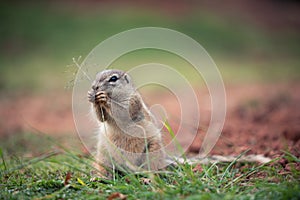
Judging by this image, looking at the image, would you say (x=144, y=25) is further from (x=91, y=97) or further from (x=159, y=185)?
(x=159, y=185)

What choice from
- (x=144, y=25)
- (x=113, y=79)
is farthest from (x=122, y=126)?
(x=144, y=25)

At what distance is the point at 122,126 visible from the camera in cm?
385

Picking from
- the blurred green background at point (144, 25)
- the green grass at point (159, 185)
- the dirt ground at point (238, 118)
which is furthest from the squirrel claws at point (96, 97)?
the blurred green background at point (144, 25)

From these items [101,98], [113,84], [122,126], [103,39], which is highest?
[103,39]

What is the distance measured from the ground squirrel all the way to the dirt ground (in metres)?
1.00

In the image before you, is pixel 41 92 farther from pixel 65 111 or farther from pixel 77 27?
pixel 77 27

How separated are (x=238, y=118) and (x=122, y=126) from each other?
3.63 m

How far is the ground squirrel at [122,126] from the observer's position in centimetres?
377

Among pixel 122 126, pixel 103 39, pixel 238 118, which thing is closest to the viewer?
pixel 122 126

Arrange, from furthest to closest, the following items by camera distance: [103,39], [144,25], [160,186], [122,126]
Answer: [144,25] < [103,39] < [122,126] < [160,186]

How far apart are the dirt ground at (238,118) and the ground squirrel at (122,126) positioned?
3.29ft

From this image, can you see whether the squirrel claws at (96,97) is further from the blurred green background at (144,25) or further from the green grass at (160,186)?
the blurred green background at (144,25)

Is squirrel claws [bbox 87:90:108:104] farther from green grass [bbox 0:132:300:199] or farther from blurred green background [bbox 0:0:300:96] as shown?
blurred green background [bbox 0:0:300:96]

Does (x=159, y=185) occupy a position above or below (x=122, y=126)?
below
